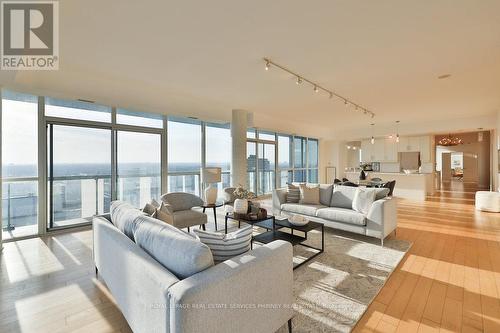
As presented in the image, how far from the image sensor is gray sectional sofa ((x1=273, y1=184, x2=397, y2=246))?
351 centimetres

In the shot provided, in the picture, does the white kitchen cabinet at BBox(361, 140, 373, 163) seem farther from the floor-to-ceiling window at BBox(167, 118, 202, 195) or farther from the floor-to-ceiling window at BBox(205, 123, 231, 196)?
the floor-to-ceiling window at BBox(167, 118, 202, 195)

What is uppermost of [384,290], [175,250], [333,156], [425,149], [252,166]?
[425,149]

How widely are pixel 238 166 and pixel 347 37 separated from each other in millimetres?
4206

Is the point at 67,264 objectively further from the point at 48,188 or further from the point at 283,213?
the point at 283,213

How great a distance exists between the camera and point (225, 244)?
1.68m

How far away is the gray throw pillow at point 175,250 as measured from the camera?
4.46 feet

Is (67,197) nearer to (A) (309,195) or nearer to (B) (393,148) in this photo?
(A) (309,195)

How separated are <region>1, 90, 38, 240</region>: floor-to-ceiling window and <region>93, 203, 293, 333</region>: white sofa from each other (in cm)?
343

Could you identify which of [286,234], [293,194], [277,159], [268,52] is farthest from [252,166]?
[268,52]

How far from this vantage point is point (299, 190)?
4875 mm

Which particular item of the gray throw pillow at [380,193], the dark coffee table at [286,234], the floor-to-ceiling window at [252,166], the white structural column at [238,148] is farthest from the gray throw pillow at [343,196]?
the floor-to-ceiling window at [252,166]

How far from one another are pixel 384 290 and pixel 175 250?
2.20 m

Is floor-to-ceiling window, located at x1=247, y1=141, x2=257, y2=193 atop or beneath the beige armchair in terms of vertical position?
atop

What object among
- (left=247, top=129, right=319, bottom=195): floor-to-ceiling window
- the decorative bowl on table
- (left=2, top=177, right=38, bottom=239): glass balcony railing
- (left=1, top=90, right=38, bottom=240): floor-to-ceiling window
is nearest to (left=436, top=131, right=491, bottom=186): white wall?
(left=247, top=129, right=319, bottom=195): floor-to-ceiling window
